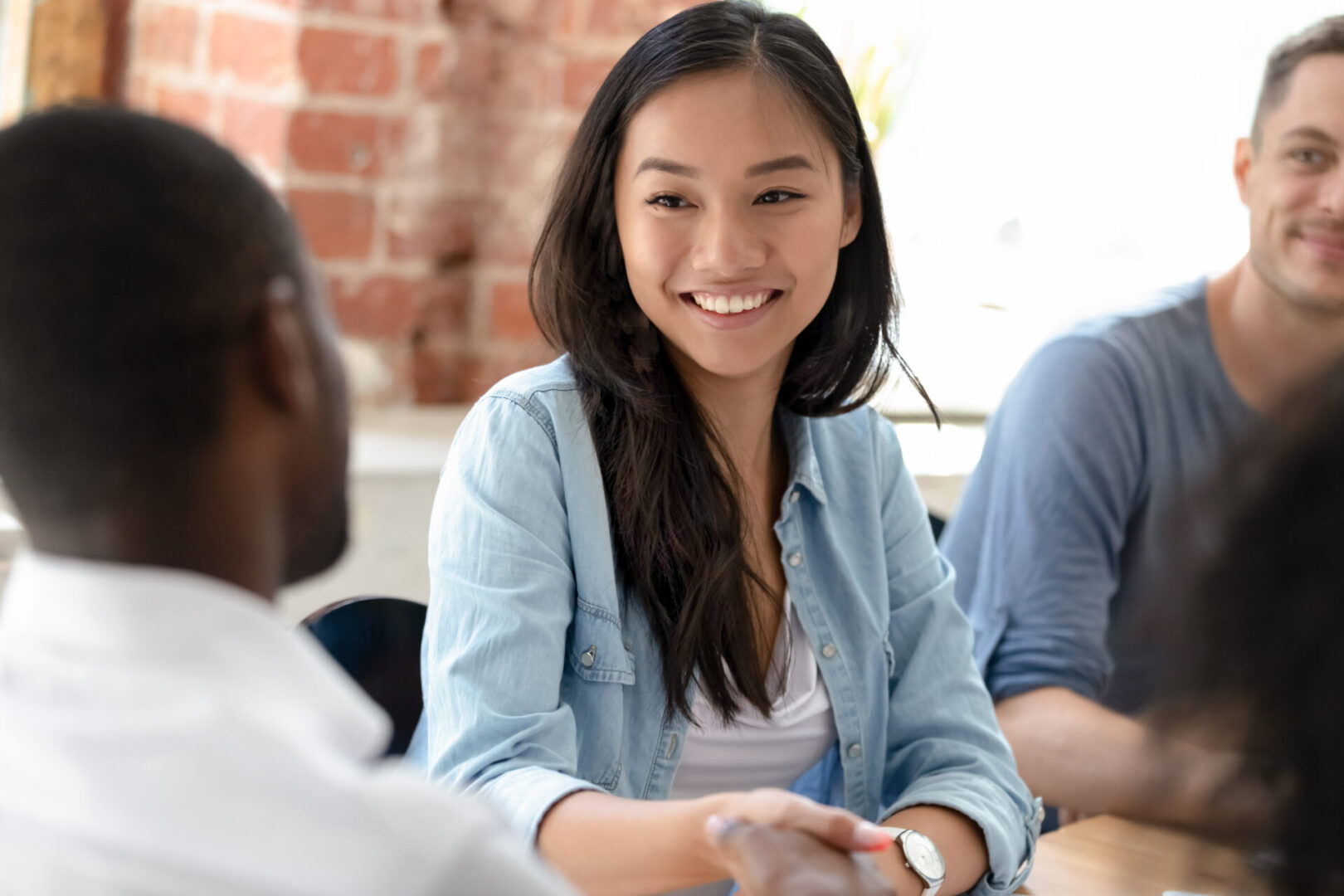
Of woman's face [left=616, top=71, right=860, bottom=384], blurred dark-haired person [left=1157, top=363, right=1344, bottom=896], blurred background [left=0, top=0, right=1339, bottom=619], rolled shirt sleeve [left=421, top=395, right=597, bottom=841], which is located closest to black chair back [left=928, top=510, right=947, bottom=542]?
blurred background [left=0, top=0, right=1339, bottom=619]

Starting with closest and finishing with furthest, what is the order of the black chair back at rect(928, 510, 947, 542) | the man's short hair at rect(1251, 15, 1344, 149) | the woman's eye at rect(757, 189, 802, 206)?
the woman's eye at rect(757, 189, 802, 206) < the man's short hair at rect(1251, 15, 1344, 149) < the black chair back at rect(928, 510, 947, 542)

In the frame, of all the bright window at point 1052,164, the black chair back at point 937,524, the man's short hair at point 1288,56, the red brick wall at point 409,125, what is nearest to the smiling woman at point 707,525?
the black chair back at point 937,524

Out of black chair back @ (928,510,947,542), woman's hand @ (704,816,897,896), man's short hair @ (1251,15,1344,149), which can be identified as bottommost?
black chair back @ (928,510,947,542)

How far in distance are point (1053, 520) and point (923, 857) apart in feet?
2.22

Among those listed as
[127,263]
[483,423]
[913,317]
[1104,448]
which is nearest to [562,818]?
[483,423]

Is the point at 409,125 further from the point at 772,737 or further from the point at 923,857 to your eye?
the point at 923,857

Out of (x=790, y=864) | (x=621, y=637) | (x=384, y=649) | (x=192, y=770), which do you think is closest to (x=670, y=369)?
(x=621, y=637)

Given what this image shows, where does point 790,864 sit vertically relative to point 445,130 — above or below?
below

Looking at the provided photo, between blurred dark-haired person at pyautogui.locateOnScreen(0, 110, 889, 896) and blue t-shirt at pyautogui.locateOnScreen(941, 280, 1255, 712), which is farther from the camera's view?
blue t-shirt at pyautogui.locateOnScreen(941, 280, 1255, 712)

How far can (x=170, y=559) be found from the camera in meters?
0.64

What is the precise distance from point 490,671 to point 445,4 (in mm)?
1359

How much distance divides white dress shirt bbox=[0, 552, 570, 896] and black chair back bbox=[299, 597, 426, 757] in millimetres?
729

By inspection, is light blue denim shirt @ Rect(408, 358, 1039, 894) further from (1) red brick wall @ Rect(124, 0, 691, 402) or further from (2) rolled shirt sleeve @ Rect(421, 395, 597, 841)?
(1) red brick wall @ Rect(124, 0, 691, 402)

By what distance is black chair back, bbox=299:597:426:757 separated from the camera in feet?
4.47
